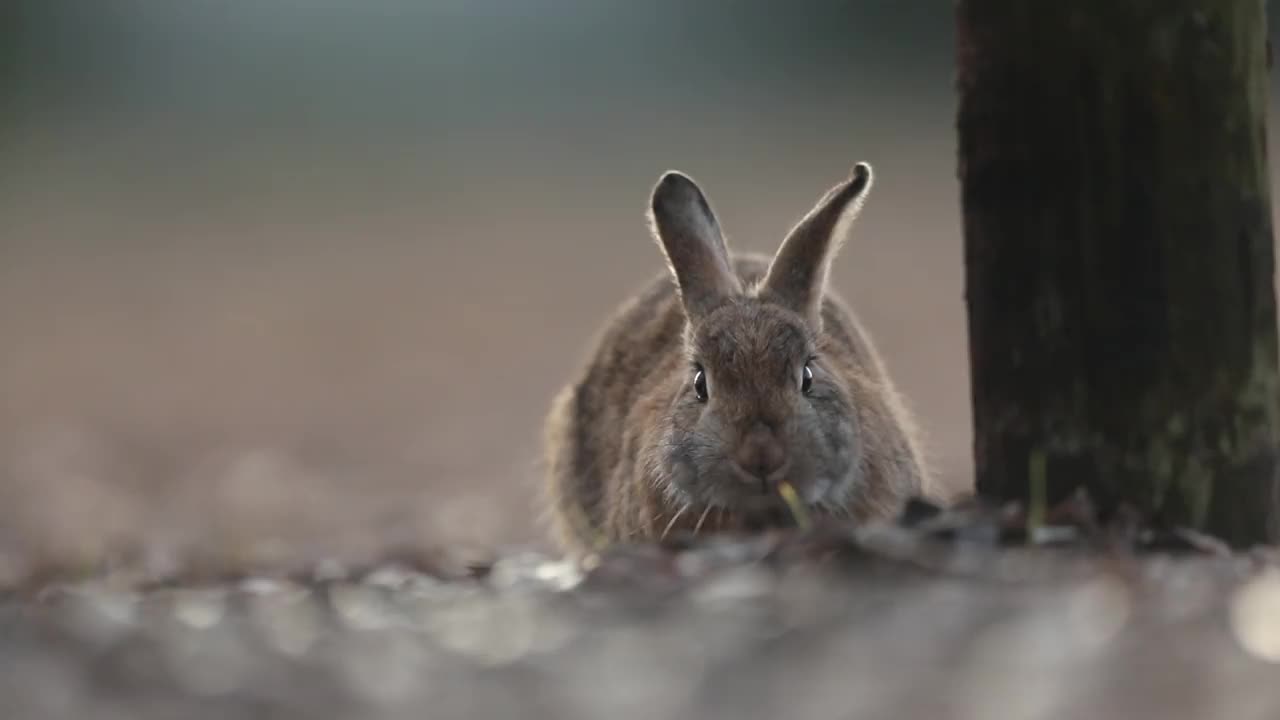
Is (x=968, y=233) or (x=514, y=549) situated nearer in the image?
(x=968, y=233)

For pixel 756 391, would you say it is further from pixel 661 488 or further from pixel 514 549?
pixel 514 549

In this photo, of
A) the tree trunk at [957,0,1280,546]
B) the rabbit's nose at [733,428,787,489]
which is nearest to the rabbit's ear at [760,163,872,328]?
the rabbit's nose at [733,428,787,489]

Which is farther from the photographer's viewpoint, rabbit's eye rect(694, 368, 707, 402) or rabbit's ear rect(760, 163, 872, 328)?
rabbit's ear rect(760, 163, 872, 328)

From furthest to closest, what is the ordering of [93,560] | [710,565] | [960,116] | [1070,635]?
[93,560] < [960,116] < [710,565] < [1070,635]

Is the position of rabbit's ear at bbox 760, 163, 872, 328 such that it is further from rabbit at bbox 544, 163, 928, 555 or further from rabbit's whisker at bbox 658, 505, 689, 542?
rabbit's whisker at bbox 658, 505, 689, 542

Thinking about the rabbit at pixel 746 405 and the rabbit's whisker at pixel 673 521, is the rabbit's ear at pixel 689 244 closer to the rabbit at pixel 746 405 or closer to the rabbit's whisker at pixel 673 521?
the rabbit at pixel 746 405

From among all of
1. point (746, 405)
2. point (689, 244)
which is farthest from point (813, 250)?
point (746, 405)

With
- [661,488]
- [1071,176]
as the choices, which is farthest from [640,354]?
[1071,176]

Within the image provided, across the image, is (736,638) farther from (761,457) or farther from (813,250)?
(813,250)
